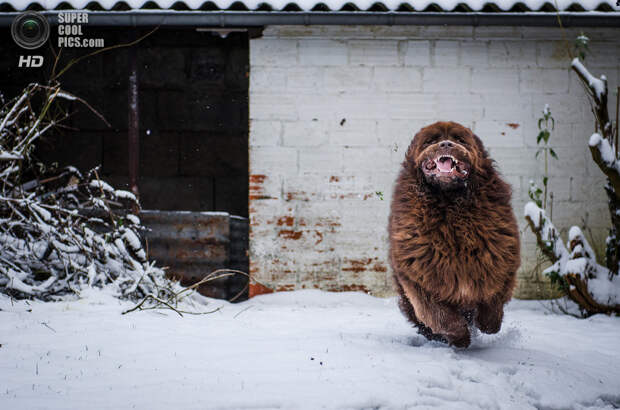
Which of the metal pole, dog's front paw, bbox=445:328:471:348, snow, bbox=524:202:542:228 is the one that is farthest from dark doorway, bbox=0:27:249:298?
dog's front paw, bbox=445:328:471:348

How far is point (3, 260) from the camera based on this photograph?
407 cm

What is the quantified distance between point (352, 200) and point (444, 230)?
8.70ft

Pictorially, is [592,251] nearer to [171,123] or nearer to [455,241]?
[455,241]

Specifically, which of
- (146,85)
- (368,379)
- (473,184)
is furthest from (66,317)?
(146,85)

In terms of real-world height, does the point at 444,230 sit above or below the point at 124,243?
above

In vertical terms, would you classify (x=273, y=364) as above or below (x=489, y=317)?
below

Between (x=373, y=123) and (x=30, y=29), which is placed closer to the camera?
(x=30, y=29)

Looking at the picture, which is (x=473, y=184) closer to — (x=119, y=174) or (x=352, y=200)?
(x=352, y=200)

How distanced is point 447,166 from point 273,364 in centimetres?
154

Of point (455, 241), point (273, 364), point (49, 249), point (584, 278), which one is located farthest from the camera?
point (584, 278)

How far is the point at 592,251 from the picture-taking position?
463 cm

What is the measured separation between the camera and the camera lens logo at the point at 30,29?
5.20 metres

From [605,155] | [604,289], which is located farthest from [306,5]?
[604,289]

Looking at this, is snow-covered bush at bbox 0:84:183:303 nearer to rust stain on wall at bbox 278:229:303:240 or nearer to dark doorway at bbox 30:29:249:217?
rust stain on wall at bbox 278:229:303:240
